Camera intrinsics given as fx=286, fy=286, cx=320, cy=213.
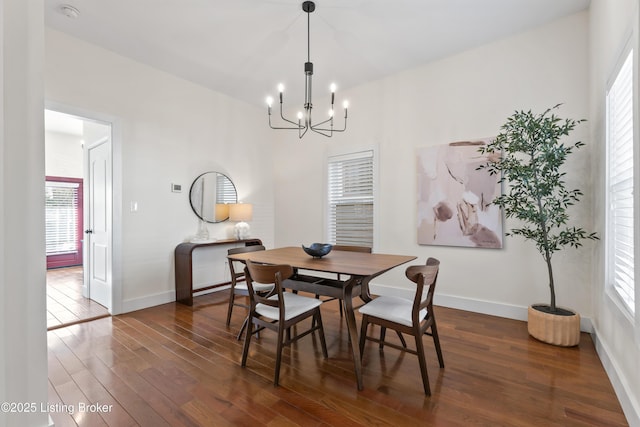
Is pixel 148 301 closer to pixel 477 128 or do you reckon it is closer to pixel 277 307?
pixel 277 307

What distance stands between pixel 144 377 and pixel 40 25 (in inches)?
85.1

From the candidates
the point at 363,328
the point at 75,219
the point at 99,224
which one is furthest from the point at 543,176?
the point at 75,219

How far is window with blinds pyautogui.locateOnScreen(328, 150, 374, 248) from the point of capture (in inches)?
167

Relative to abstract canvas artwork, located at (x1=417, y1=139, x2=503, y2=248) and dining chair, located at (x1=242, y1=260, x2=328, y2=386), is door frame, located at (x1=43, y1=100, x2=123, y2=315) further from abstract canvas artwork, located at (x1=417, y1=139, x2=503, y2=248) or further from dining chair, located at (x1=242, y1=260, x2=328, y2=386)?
abstract canvas artwork, located at (x1=417, y1=139, x2=503, y2=248)

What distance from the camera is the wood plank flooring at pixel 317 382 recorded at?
1.65 metres

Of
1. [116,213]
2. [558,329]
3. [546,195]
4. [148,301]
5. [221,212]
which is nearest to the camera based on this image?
[558,329]

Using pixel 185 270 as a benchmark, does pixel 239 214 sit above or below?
above

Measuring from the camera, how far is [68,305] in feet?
12.0

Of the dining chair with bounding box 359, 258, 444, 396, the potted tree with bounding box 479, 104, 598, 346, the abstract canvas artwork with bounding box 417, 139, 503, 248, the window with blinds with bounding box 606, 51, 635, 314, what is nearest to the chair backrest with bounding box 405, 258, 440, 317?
the dining chair with bounding box 359, 258, 444, 396

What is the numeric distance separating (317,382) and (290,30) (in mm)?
3219

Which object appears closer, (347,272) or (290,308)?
(347,272)

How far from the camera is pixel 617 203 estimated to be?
2.06 m

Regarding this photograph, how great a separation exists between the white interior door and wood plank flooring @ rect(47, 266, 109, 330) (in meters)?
0.12

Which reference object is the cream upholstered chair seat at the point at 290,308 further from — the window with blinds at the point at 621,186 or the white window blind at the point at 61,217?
the white window blind at the point at 61,217
